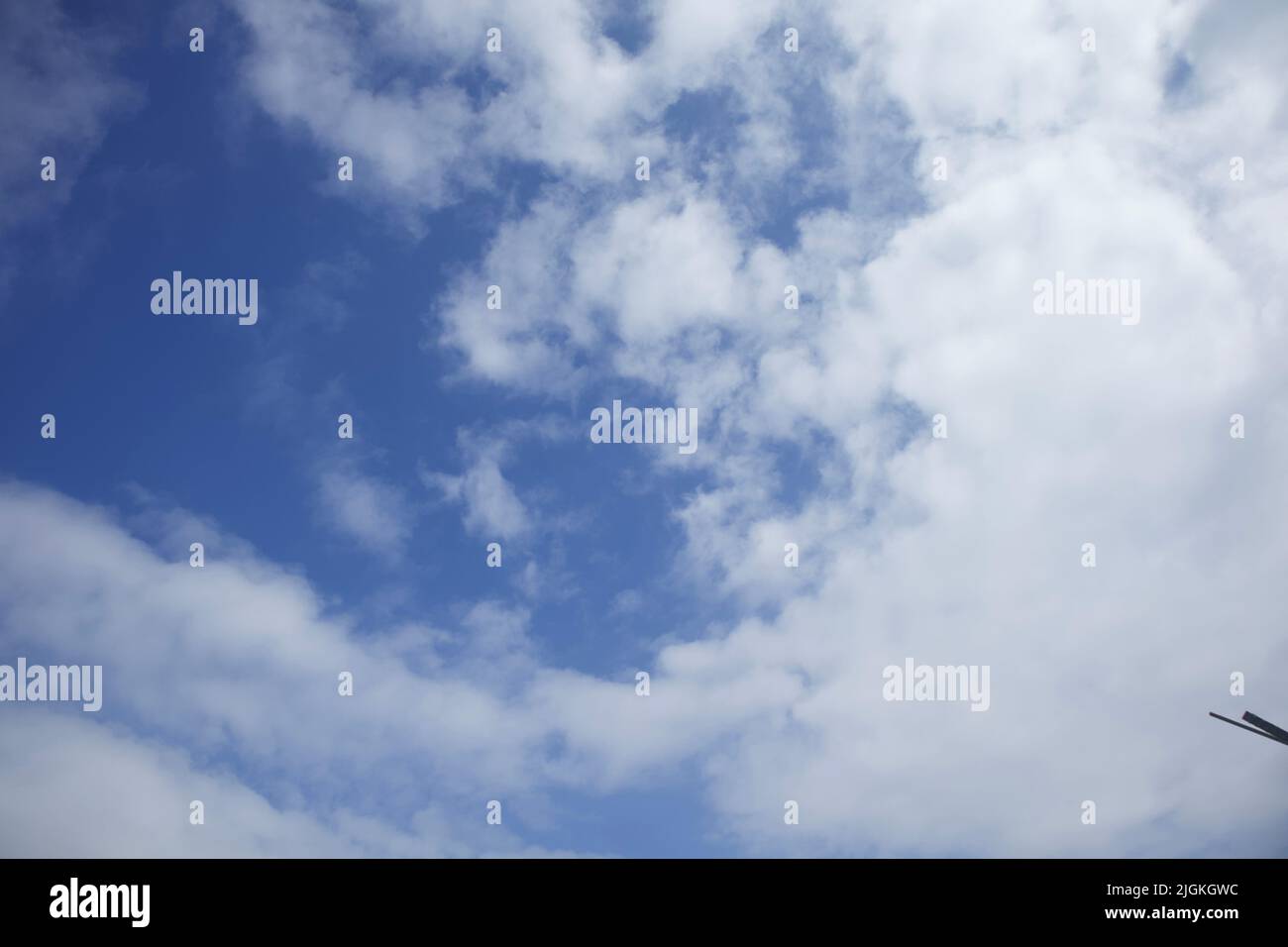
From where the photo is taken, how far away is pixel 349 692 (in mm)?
34906
